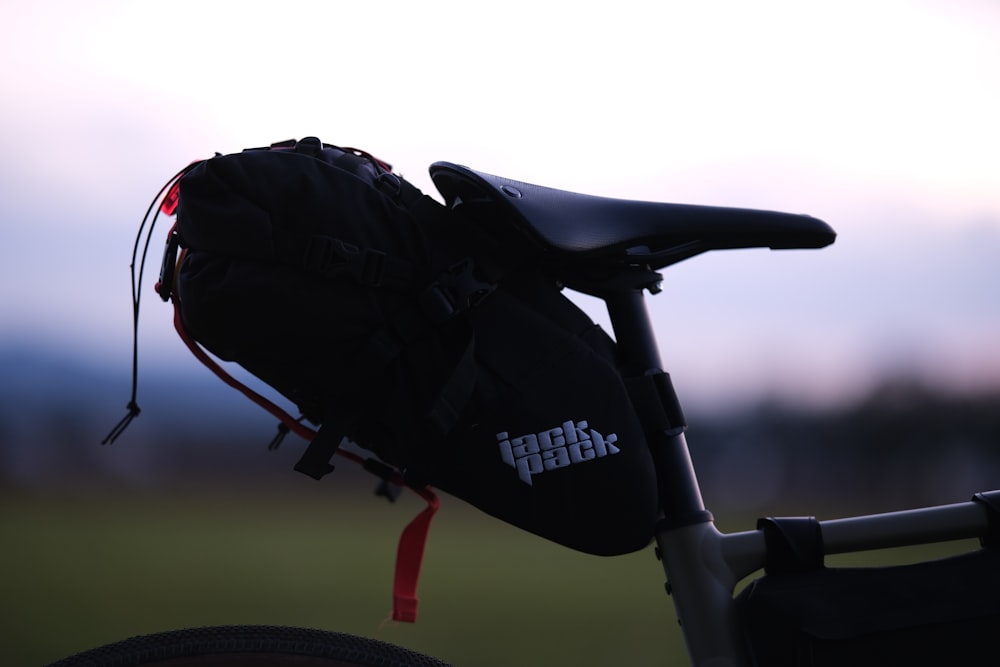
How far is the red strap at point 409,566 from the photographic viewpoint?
0.71m

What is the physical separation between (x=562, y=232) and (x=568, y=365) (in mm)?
102

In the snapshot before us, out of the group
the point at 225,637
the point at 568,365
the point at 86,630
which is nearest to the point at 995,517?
the point at 568,365

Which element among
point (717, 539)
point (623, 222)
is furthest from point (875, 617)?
point (623, 222)

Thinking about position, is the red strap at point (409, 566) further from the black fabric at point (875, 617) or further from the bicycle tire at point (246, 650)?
the black fabric at point (875, 617)

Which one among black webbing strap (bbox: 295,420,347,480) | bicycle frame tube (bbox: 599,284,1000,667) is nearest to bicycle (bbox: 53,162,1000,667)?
bicycle frame tube (bbox: 599,284,1000,667)

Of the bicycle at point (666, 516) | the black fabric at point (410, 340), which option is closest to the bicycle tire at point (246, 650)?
the bicycle at point (666, 516)

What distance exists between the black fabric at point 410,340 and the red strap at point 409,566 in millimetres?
94

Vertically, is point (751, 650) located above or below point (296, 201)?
below

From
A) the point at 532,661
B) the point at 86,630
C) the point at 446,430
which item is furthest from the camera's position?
the point at 86,630

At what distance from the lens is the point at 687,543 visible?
0.65m

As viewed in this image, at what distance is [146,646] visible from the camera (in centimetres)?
67

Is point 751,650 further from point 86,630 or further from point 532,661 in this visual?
point 86,630

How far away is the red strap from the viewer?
0.71 m

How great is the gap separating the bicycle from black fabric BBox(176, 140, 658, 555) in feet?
0.10
